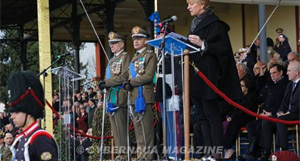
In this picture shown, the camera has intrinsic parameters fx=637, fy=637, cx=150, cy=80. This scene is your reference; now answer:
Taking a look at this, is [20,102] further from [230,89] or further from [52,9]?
[52,9]

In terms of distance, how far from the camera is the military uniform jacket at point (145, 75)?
871cm

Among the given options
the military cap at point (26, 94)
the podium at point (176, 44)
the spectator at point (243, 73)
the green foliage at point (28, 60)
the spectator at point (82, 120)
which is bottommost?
the spectator at point (82, 120)

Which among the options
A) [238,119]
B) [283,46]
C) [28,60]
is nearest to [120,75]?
[238,119]

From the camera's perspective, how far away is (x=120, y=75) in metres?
9.25

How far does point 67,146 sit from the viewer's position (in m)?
11.2

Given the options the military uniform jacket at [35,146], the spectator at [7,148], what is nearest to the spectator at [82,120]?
the spectator at [7,148]

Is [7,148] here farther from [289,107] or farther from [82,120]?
[289,107]

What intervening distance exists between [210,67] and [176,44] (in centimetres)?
47

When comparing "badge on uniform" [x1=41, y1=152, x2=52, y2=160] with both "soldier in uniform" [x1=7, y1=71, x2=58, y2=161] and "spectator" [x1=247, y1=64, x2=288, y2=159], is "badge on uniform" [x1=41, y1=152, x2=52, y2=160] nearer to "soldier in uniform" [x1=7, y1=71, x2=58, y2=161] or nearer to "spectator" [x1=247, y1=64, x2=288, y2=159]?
"soldier in uniform" [x1=7, y1=71, x2=58, y2=161]

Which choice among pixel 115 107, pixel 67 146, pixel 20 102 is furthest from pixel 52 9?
pixel 20 102

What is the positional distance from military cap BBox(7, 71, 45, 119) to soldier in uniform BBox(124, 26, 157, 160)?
3948 mm

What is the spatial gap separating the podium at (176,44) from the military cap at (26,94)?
2314mm

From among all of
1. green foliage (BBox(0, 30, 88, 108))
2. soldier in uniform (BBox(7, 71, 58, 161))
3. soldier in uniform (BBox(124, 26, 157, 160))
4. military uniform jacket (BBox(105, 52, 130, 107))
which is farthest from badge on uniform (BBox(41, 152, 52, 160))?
green foliage (BBox(0, 30, 88, 108))

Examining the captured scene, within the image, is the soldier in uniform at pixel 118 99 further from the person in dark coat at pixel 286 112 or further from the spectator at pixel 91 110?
the spectator at pixel 91 110
